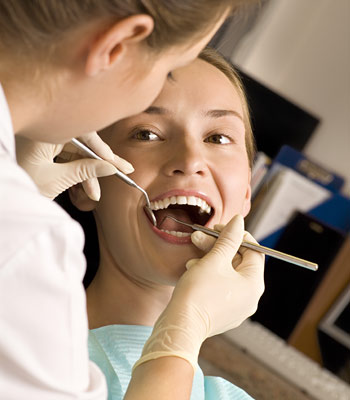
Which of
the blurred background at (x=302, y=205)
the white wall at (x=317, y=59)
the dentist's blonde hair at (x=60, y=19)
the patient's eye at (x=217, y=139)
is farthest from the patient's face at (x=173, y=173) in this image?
the white wall at (x=317, y=59)

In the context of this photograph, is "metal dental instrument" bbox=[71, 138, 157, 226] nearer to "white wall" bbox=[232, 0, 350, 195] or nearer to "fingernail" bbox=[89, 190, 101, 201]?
"fingernail" bbox=[89, 190, 101, 201]

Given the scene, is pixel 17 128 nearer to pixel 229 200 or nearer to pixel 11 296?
pixel 11 296

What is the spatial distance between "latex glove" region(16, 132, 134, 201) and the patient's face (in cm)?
6

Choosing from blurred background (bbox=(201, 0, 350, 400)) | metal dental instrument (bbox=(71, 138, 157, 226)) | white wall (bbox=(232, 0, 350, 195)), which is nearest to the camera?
metal dental instrument (bbox=(71, 138, 157, 226))

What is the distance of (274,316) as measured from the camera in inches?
116

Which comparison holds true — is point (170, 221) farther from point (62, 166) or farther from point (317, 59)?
point (317, 59)

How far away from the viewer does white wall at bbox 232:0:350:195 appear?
3.74 meters

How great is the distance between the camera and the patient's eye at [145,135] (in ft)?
4.07

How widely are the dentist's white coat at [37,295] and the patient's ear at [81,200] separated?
2.04 ft

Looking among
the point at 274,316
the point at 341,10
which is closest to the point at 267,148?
the point at 274,316

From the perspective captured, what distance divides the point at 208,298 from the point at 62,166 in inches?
16.9

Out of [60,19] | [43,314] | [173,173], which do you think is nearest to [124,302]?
[173,173]

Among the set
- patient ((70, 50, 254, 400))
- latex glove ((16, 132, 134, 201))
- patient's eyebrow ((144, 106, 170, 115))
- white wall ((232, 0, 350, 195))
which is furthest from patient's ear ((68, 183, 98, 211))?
white wall ((232, 0, 350, 195))

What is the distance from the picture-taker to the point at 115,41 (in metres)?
0.71
